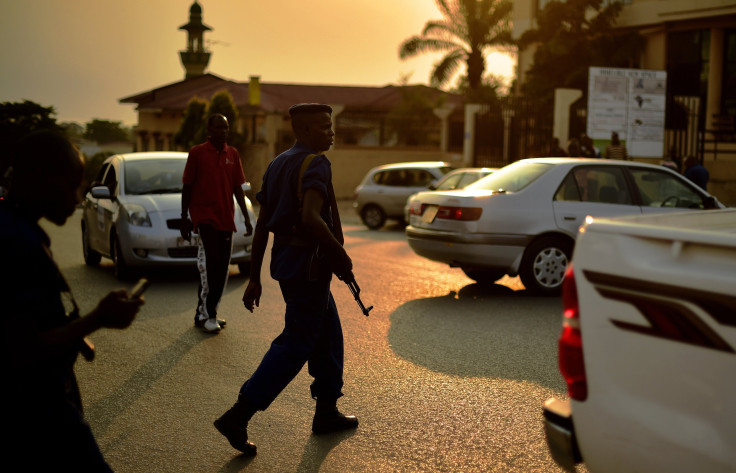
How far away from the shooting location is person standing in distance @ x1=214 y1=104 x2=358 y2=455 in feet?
14.8

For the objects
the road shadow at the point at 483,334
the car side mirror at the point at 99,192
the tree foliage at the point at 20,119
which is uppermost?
the tree foliage at the point at 20,119

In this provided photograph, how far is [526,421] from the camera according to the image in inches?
204

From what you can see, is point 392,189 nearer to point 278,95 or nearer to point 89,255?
point 89,255

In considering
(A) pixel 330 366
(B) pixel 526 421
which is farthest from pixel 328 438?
(B) pixel 526 421

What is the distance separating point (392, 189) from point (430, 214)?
33.5 ft

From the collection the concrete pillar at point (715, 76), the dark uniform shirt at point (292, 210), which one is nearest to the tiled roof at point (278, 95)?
the concrete pillar at point (715, 76)

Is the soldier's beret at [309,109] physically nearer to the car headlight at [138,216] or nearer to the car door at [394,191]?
the car headlight at [138,216]

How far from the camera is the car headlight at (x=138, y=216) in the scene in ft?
35.0

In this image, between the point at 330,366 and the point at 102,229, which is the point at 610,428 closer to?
the point at 330,366

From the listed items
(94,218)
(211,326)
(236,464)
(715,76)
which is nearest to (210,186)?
(211,326)

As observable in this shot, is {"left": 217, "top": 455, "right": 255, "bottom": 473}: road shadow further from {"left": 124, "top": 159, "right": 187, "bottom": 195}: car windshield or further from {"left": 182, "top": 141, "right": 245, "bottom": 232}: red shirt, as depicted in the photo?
{"left": 124, "top": 159, "right": 187, "bottom": 195}: car windshield

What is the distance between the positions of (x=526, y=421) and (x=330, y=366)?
1.21m

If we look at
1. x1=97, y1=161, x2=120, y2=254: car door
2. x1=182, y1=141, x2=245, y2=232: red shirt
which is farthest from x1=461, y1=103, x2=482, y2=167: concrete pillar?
x1=182, y1=141, x2=245, y2=232: red shirt

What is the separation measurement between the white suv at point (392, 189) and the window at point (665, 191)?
998 cm
